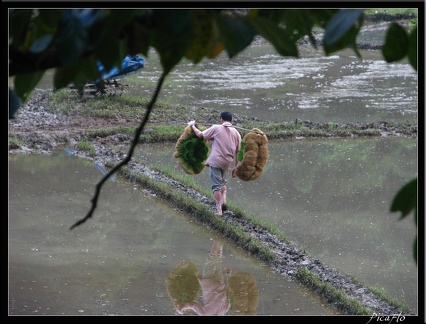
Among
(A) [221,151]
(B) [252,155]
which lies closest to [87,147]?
(A) [221,151]

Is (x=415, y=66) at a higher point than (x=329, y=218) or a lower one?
higher

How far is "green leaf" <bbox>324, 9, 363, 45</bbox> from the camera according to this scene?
98 centimetres

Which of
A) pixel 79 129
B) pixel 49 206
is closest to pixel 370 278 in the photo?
pixel 49 206

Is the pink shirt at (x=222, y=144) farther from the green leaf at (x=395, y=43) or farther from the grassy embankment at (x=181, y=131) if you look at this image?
the green leaf at (x=395, y=43)

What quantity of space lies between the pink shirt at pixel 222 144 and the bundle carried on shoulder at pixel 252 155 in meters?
0.11

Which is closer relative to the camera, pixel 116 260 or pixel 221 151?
pixel 116 260

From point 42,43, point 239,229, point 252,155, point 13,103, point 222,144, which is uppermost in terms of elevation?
point 42,43

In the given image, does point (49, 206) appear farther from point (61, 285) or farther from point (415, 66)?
point (415, 66)

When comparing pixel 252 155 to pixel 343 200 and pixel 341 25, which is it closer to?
pixel 343 200

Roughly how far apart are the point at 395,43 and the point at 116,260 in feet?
17.1

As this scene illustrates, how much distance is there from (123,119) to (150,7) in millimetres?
9879

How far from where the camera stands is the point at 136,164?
888 centimetres
